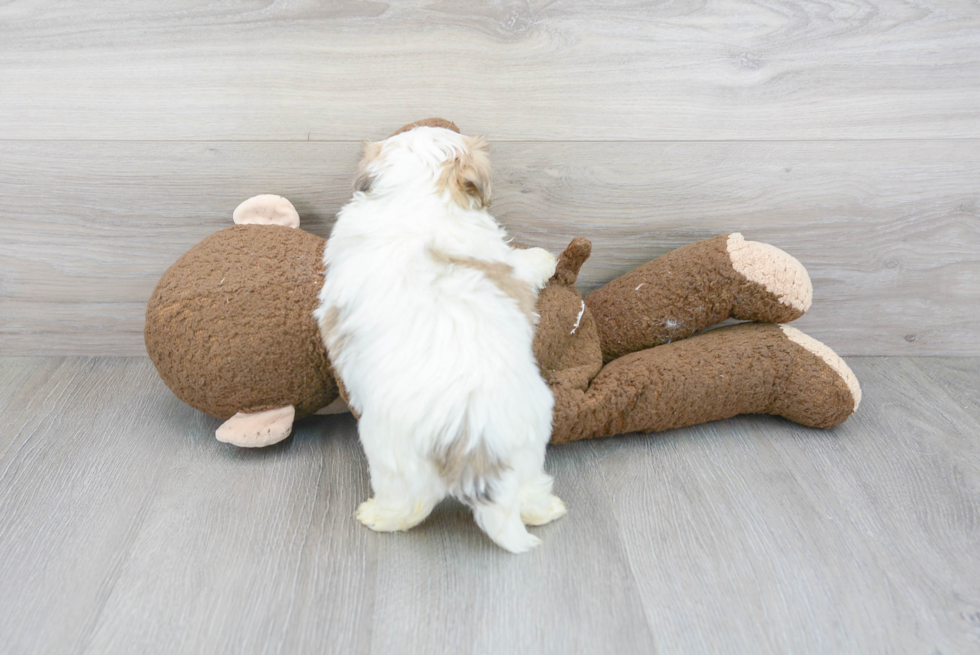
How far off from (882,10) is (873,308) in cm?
54

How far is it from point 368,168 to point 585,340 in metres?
0.43

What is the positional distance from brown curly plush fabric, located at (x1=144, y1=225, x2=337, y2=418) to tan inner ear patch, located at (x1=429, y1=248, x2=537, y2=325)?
0.76ft

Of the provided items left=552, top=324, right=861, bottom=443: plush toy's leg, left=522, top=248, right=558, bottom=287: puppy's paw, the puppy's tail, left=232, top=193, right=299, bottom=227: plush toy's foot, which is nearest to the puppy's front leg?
left=522, top=248, right=558, bottom=287: puppy's paw

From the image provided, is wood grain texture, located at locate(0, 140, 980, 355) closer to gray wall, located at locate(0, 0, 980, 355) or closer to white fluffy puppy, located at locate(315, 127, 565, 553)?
gray wall, located at locate(0, 0, 980, 355)

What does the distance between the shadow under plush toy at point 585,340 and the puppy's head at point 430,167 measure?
81 millimetres

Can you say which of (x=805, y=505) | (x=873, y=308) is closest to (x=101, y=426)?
(x=805, y=505)

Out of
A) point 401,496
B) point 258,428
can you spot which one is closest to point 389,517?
point 401,496

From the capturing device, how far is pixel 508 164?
3.71 feet

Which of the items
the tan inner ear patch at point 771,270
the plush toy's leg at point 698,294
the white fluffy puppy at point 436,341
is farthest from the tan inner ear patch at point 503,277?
the tan inner ear patch at point 771,270

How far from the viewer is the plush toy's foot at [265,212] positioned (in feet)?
3.59

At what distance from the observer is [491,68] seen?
1.07 m

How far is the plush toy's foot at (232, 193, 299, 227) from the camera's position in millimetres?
1093

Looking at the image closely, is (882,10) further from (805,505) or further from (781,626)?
(781,626)

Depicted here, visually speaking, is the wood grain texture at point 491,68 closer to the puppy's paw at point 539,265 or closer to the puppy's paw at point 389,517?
the puppy's paw at point 539,265
